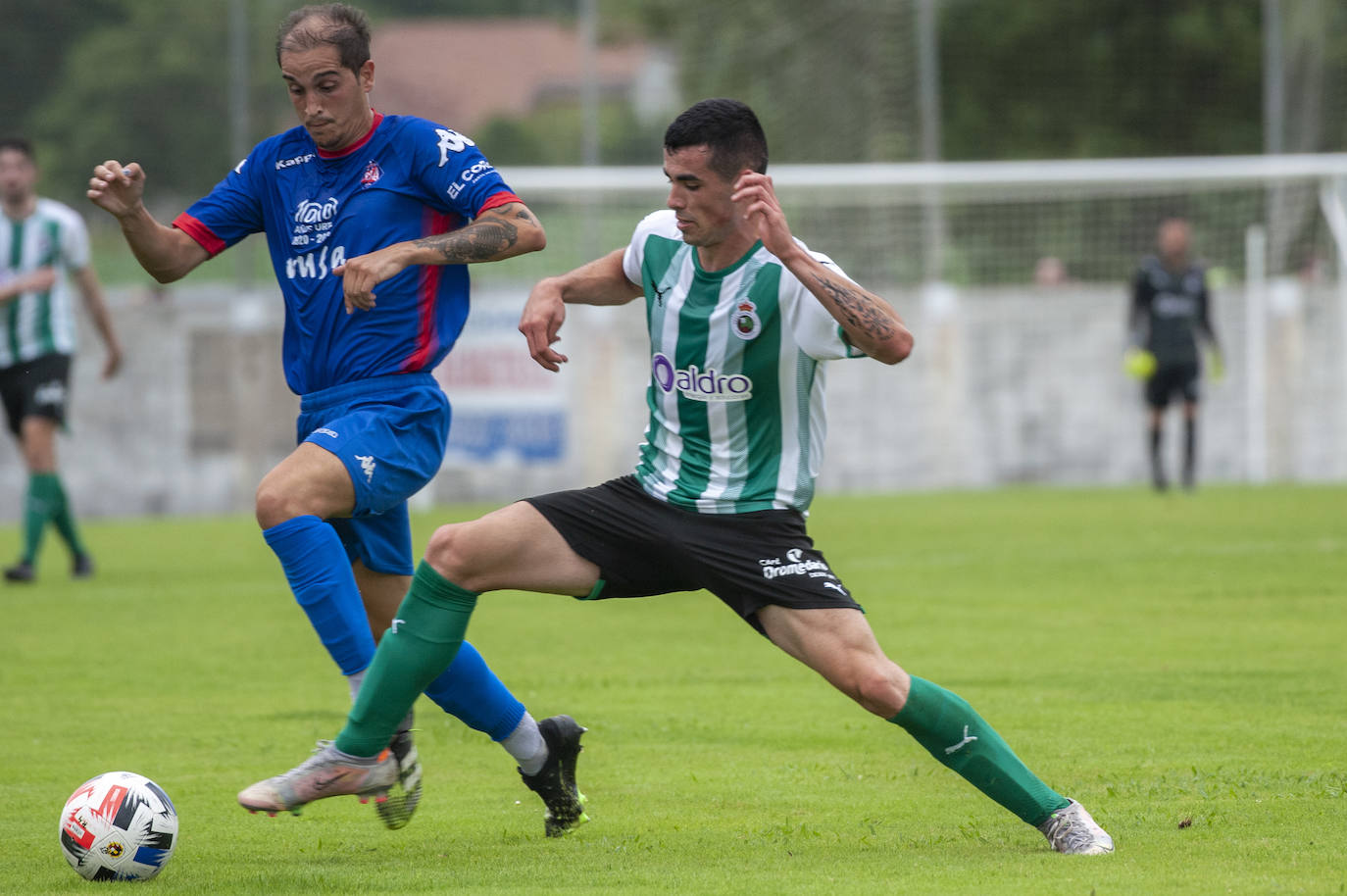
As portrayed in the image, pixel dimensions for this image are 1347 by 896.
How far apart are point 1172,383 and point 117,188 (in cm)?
1401

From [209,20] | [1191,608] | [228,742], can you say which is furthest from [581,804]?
[209,20]

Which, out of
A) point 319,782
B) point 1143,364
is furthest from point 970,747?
point 1143,364

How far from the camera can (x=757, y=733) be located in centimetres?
634

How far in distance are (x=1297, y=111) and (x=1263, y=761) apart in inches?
630

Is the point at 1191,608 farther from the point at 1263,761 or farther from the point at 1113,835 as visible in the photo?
the point at 1113,835

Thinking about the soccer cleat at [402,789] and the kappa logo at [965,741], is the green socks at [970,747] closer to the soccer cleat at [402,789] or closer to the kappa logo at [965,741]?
the kappa logo at [965,741]

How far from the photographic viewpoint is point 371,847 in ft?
15.8

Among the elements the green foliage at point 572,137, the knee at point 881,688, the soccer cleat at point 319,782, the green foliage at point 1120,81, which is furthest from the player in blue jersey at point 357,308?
the green foliage at point 1120,81

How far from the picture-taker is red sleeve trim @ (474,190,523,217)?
5.02m

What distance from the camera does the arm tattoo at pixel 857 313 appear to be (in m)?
4.23

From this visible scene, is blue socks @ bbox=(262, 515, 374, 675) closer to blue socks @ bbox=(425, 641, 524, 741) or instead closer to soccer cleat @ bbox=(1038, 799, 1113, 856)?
blue socks @ bbox=(425, 641, 524, 741)

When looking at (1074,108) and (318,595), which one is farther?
(1074,108)

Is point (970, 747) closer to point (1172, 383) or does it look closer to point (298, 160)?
point (298, 160)

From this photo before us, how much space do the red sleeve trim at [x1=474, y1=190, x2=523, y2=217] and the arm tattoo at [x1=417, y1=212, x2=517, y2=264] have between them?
105 millimetres
